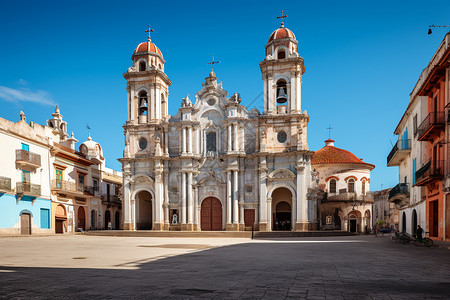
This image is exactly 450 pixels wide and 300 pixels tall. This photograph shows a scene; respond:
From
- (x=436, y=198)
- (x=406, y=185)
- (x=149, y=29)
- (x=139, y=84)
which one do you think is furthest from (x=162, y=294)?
(x=149, y=29)

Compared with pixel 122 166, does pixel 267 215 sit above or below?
below

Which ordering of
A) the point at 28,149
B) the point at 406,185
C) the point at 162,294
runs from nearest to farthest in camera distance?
1. the point at 162,294
2. the point at 406,185
3. the point at 28,149

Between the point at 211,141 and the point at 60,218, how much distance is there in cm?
1537

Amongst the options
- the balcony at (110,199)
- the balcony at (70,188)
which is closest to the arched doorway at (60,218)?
the balcony at (70,188)

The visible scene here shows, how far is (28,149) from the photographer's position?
32375 mm

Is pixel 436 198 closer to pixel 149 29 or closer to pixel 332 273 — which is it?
pixel 332 273

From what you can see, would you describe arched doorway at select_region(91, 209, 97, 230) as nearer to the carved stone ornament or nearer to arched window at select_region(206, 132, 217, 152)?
arched window at select_region(206, 132, 217, 152)

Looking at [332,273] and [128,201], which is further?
[128,201]

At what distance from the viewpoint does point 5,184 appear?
2916 cm

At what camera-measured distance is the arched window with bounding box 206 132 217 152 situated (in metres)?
38.9

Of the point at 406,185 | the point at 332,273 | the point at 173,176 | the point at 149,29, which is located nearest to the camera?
the point at 332,273

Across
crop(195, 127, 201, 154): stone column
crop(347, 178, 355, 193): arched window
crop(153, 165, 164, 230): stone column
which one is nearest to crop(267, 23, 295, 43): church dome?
crop(195, 127, 201, 154): stone column

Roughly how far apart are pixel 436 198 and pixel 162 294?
1952 centimetres

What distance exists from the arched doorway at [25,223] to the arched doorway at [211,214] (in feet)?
48.2
